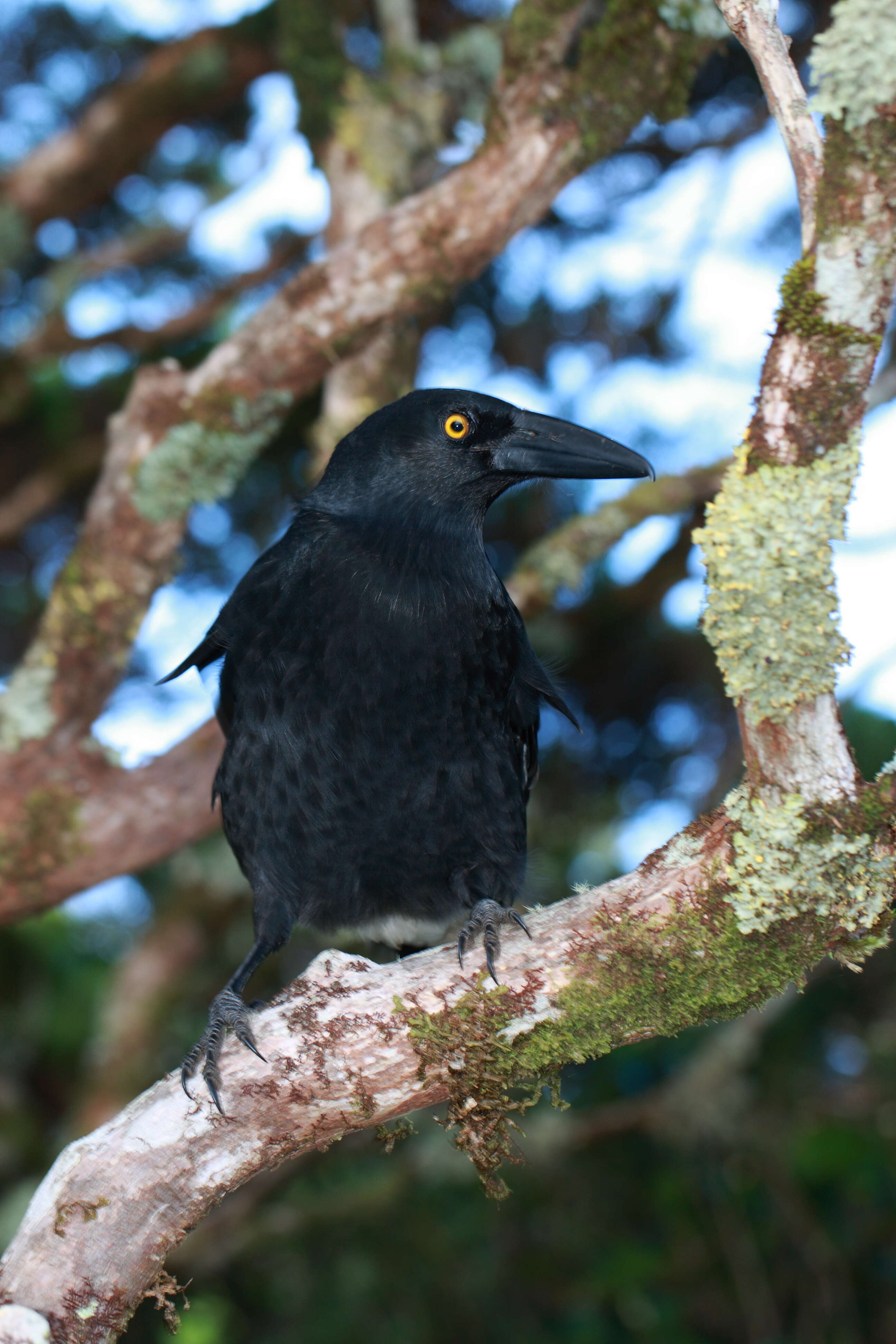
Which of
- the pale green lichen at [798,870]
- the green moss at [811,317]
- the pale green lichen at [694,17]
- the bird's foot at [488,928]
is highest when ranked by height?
the pale green lichen at [694,17]

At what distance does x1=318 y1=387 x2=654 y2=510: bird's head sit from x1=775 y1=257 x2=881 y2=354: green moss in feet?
2.91

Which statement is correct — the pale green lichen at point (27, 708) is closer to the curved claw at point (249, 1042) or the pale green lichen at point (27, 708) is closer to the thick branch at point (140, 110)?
the curved claw at point (249, 1042)

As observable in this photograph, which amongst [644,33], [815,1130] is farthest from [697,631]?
[644,33]

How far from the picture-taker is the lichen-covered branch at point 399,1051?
1.60 m

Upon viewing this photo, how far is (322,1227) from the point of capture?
448 cm

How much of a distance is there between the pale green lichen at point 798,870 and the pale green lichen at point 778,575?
15cm

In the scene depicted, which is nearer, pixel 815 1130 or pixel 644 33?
pixel 644 33

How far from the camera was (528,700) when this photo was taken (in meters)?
2.50

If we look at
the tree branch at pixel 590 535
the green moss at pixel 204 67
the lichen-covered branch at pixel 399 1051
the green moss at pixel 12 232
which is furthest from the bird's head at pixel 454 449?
the green moss at pixel 12 232

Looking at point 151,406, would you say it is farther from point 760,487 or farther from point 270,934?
point 760,487

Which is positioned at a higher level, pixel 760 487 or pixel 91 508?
pixel 91 508

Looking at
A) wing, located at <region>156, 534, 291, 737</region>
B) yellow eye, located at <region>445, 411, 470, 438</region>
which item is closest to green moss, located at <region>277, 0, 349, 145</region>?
yellow eye, located at <region>445, 411, 470, 438</region>

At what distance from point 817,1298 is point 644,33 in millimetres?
4269

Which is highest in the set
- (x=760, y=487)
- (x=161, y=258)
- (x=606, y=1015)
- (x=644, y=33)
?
(x=161, y=258)
